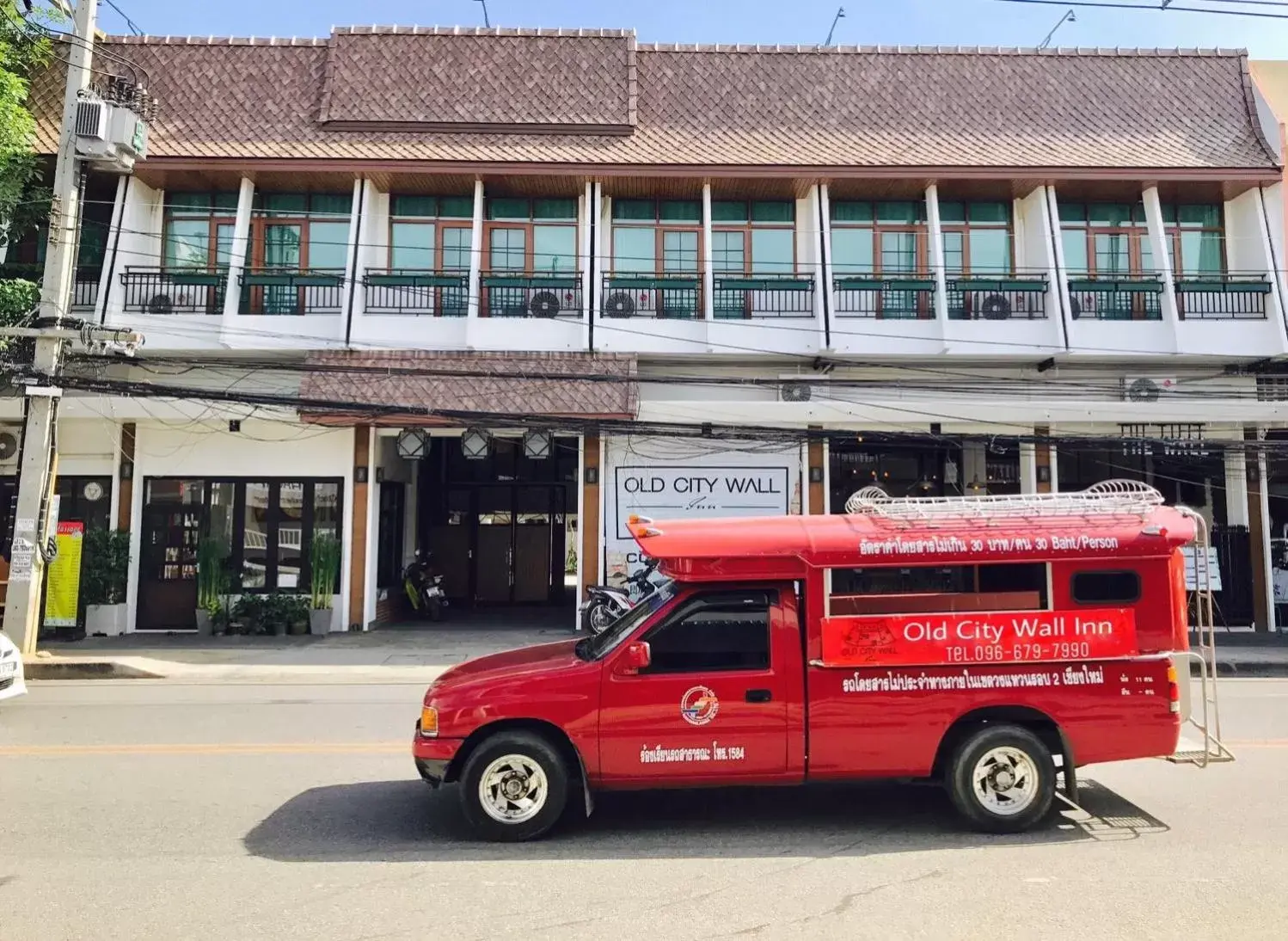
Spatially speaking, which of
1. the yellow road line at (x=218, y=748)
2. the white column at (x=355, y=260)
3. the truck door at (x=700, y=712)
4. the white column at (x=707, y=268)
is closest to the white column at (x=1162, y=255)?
the white column at (x=707, y=268)

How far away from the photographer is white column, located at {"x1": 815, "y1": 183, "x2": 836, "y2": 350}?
1689 cm

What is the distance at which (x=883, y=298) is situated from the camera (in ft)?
57.4

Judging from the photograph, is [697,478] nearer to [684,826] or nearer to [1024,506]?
[1024,506]

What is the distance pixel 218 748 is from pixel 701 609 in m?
5.07

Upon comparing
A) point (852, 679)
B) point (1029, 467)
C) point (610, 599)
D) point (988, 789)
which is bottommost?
point (988, 789)

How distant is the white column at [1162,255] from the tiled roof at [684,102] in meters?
0.69

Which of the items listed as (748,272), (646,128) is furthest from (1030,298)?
(646,128)

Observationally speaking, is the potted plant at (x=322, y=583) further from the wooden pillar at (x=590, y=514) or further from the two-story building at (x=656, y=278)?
the wooden pillar at (x=590, y=514)

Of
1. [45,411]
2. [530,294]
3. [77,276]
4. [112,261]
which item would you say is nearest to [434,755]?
[45,411]

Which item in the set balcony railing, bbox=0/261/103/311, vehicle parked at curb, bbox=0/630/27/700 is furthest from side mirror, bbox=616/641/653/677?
balcony railing, bbox=0/261/103/311

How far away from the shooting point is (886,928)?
4.43 metres

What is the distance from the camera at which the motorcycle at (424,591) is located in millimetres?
18516

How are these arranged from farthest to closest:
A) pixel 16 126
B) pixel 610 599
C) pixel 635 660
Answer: pixel 610 599
pixel 16 126
pixel 635 660

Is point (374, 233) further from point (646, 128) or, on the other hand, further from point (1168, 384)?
point (1168, 384)
